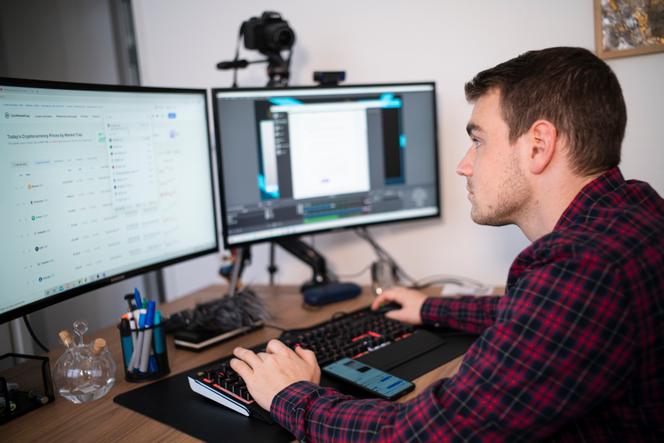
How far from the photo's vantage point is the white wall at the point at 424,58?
4.88ft

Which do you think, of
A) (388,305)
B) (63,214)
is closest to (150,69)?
(63,214)

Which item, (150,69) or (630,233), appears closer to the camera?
(630,233)

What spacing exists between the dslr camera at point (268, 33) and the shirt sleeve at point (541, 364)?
1158mm

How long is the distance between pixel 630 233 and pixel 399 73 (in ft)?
3.75

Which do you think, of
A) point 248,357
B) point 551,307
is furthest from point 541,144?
point 248,357

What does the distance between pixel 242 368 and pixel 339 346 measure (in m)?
0.25

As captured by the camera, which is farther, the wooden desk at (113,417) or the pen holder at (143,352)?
the pen holder at (143,352)

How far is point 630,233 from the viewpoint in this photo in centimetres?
71

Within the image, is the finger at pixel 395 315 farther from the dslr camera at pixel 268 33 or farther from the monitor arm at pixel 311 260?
the dslr camera at pixel 268 33

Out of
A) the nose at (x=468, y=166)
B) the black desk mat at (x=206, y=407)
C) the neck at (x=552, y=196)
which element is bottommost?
the black desk mat at (x=206, y=407)

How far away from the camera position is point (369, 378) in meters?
1.00

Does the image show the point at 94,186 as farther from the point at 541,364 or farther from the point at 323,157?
the point at 541,364

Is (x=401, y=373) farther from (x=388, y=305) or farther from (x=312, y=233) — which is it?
(x=312, y=233)

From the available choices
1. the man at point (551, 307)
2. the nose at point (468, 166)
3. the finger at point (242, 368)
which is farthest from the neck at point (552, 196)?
the finger at point (242, 368)
